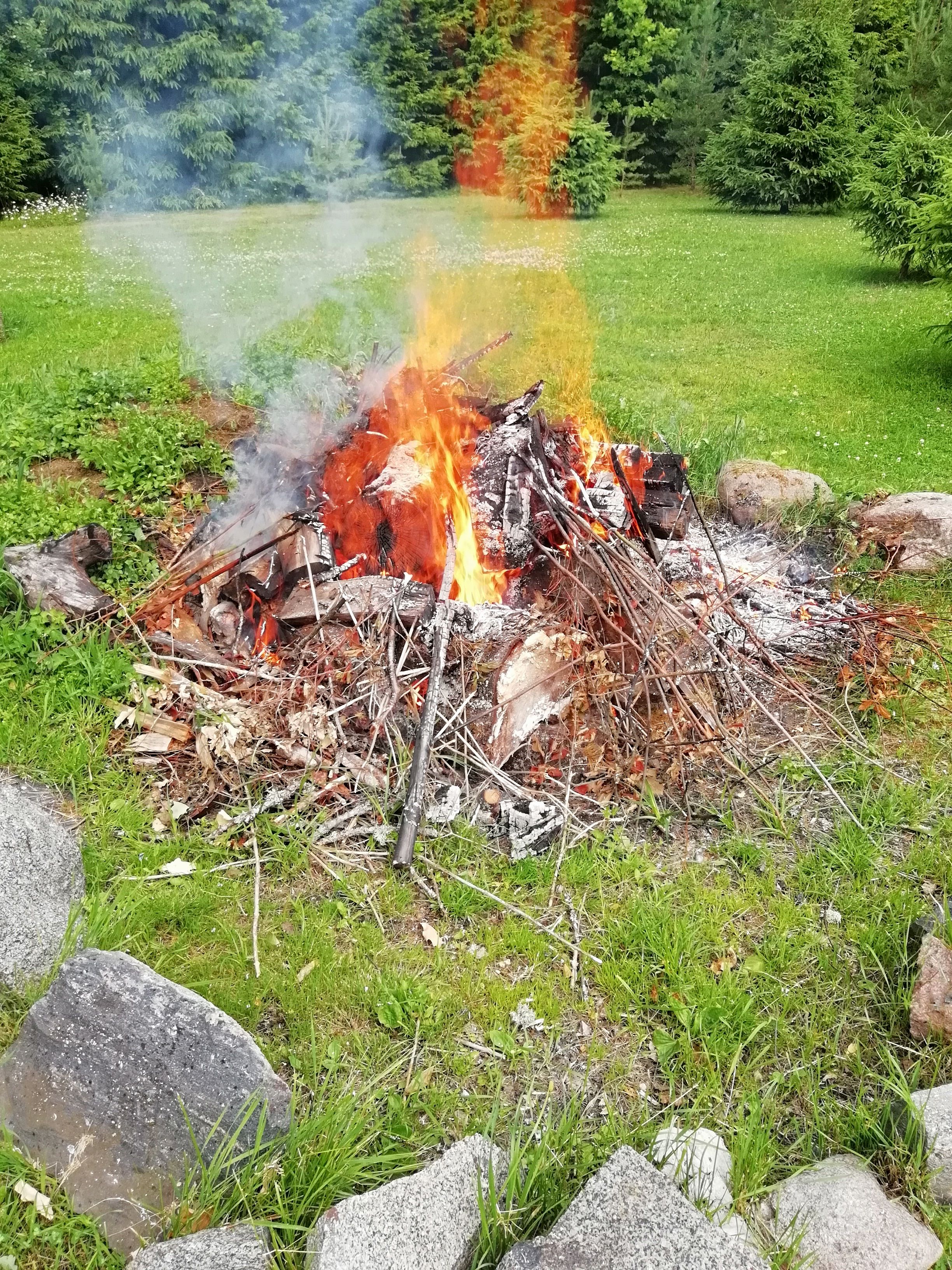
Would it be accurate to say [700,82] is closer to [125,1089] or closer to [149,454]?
[149,454]

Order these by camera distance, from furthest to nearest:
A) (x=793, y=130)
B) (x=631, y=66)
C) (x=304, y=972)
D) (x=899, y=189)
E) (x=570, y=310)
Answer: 1. (x=631, y=66)
2. (x=793, y=130)
3. (x=899, y=189)
4. (x=570, y=310)
5. (x=304, y=972)

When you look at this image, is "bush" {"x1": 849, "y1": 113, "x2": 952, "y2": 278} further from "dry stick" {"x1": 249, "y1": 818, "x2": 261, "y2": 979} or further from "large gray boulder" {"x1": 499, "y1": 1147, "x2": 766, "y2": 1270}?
"large gray boulder" {"x1": 499, "y1": 1147, "x2": 766, "y2": 1270}

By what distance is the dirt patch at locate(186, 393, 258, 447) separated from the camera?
6289 mm

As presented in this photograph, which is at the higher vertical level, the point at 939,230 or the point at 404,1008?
the point at 939,230

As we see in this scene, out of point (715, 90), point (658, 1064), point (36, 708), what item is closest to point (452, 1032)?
point (658, 1064)

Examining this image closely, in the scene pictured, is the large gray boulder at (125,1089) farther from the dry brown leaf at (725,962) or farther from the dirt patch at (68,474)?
the dirt patch at (68,474)

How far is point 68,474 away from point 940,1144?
571cm

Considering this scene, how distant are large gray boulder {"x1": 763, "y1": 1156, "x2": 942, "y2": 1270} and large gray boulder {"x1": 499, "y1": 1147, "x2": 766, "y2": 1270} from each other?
288 millimetres

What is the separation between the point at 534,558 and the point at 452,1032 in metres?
2.47

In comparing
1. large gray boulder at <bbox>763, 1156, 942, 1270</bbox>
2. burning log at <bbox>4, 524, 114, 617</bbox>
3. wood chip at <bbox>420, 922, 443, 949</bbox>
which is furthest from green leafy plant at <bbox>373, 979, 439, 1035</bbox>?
burning log at <bbox>4, 524, 114, 617</bbox>

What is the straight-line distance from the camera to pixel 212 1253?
2006 millimetres

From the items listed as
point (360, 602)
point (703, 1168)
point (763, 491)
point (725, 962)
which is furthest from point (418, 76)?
point (703, 1168)

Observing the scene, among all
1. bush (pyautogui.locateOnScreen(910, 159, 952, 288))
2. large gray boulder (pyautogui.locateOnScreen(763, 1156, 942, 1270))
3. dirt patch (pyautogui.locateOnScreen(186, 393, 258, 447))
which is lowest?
large gray boulder (pyautogui.locateOnScreen(763, 1156, 942, 1270))

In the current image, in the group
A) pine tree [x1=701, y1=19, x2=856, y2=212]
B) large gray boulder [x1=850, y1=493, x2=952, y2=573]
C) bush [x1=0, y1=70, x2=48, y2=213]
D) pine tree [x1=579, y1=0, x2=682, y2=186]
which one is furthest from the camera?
pine tree [x1=579, y1=0, x2=682, y2=186]
